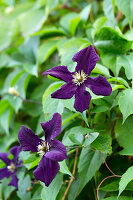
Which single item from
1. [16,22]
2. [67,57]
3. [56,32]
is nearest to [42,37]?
[56,32]

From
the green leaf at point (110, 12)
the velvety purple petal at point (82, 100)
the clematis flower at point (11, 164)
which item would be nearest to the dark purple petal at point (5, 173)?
the clematis flower at point (11, 164)

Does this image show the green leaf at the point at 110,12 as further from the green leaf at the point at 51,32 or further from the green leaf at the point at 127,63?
the green leaf at the point at 51,32

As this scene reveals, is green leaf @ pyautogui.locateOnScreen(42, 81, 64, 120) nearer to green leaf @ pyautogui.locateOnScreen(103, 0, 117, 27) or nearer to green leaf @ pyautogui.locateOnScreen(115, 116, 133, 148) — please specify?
green leaf @ pyautogui.locateOnScreen(115, 116, 133, 148)

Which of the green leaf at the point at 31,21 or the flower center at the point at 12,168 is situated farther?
the green leaf at the point at 31,21

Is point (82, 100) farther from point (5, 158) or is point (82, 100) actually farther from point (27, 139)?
point (5, 158)

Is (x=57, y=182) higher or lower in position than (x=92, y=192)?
higher

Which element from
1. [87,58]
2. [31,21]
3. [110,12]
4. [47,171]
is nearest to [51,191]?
[47,171]

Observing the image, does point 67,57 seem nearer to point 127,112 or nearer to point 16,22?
point 127,112

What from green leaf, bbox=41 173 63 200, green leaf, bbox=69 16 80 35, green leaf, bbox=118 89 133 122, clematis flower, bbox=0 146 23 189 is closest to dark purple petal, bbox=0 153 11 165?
clematis flower, bbox=0 146 23 189

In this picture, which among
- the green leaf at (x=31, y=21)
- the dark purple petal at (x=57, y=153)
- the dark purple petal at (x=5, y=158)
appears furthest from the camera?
the green leaf at (x=31, y=21)
